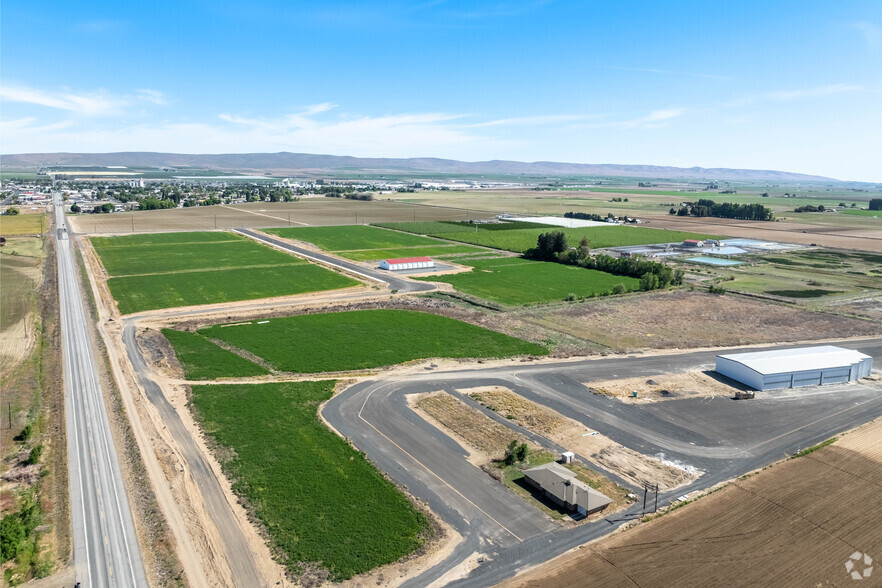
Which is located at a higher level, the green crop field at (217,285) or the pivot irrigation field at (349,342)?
the green crop field at (217,285)

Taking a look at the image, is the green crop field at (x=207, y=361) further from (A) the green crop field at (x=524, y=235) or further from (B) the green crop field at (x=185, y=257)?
(A) the green crop field at (x=524, y=235)

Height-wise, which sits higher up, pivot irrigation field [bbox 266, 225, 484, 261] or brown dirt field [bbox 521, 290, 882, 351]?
pivot irrigation field [bbox 266, 225, 484, 261]

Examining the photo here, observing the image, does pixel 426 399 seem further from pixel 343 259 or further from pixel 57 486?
pixel 343 259

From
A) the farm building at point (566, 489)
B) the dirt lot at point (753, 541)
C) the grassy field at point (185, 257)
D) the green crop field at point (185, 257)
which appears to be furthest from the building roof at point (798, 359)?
the green crop field at point (185, 257)

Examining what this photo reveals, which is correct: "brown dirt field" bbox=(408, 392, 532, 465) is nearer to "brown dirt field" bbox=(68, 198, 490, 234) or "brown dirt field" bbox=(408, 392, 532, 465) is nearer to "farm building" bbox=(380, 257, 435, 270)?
"farm building" bbox=(380, 257, 435, 270)

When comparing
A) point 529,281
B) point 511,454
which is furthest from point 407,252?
point 511,454

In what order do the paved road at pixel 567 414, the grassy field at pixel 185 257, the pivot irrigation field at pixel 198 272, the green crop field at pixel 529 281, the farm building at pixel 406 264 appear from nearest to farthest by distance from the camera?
the paved road at pixel 567 414 → the pivot irrigation field at pixel 198 272 → the green crop field at pixel 529 281 → the grassy field at pixel 185 257 → the farm building at pixel 406 264

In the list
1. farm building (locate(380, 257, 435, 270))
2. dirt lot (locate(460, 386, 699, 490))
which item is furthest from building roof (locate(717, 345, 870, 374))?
farm building (locate(380, 257, 435, 270))
